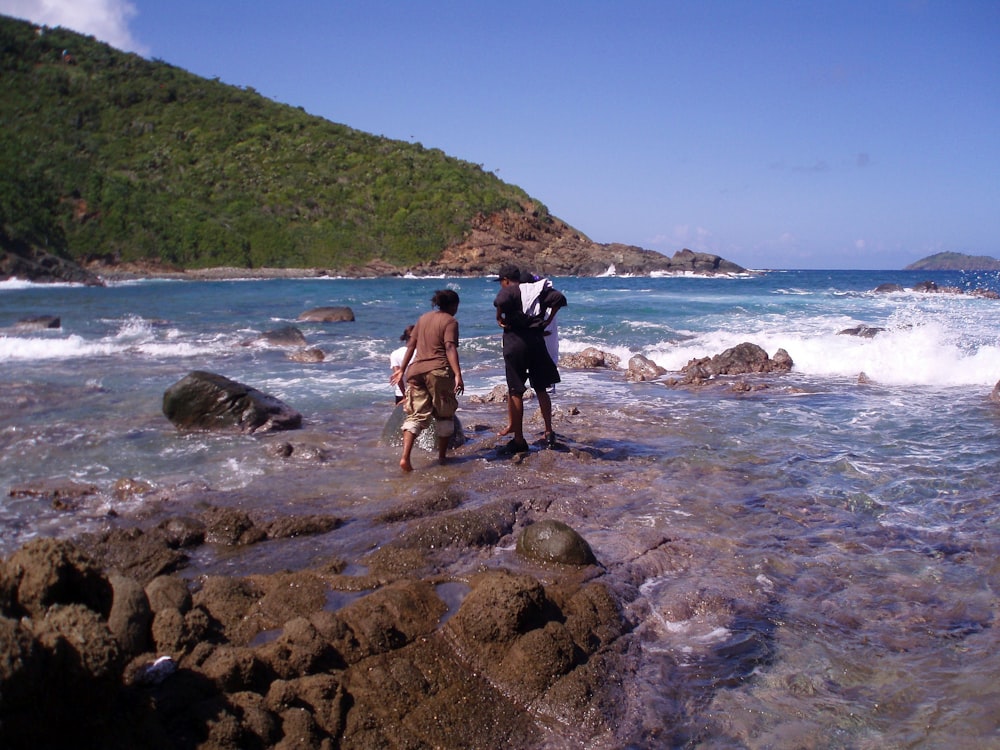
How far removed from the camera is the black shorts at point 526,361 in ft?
22.4

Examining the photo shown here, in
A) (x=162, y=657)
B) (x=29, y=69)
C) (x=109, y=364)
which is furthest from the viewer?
(x=29, y=69)

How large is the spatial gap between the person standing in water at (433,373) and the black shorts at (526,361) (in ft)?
1.85

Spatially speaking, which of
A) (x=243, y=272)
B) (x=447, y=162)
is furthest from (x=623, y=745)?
(x=447, y=162)

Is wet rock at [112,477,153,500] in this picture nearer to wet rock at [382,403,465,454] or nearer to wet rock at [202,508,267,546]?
wet rock at [202,508,267,546]

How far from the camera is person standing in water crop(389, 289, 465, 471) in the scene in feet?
21.2

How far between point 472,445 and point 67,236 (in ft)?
174

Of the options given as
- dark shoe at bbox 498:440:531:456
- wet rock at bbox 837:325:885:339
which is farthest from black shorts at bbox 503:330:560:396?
wet rock at bbox 837:325:885:339

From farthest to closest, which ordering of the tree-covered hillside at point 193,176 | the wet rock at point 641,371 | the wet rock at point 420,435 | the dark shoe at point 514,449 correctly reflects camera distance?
the tree-covered hillside at point 193,176 < the wet rock at point 641,371 < the wet rock at point 420,435 < the dark shoe at point 514,449

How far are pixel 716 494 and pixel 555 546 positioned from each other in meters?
2.02

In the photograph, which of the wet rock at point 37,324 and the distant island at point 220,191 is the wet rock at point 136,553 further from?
the distant island at point 220,191

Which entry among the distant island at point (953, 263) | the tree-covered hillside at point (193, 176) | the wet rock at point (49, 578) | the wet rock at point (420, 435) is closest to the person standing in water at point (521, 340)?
the wet rock at point (420, 435)

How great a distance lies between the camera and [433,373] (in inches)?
255

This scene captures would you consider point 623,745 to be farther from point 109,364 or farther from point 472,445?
point 109,364

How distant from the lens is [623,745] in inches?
114
